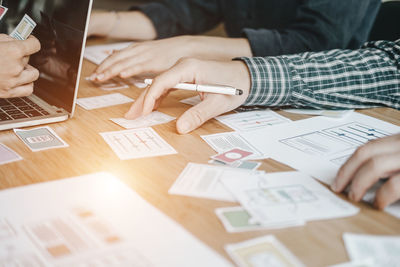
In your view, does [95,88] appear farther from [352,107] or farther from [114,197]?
[352,107]

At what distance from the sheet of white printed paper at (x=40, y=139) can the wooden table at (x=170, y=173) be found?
1cm

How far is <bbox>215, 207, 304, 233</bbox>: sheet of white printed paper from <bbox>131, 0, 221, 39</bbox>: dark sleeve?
1209 millimetres

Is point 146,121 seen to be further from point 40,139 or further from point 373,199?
point 373,199

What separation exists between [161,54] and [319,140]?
1.72ft

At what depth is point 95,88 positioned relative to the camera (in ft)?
3.62

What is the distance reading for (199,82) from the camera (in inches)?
36.3

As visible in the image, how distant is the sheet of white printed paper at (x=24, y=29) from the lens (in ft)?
3.09

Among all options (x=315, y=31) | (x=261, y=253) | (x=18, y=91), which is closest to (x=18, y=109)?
(x=18, y=91)

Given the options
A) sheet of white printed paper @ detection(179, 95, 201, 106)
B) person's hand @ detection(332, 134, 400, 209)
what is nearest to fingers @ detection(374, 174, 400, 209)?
person's hand @ detection(332, 134, 400, 209)

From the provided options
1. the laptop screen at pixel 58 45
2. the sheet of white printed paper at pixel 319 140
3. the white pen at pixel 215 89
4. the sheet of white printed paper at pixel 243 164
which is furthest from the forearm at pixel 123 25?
the sheet of white printed paper at pixel 243 164

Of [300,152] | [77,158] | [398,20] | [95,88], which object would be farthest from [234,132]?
[398,20]

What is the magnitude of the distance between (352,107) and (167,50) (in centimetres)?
52

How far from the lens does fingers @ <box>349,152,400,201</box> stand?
0.62m

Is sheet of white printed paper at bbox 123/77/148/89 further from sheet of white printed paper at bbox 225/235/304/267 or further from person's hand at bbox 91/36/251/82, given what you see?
sheet of white printed paper at bbox 225/235/304/267
